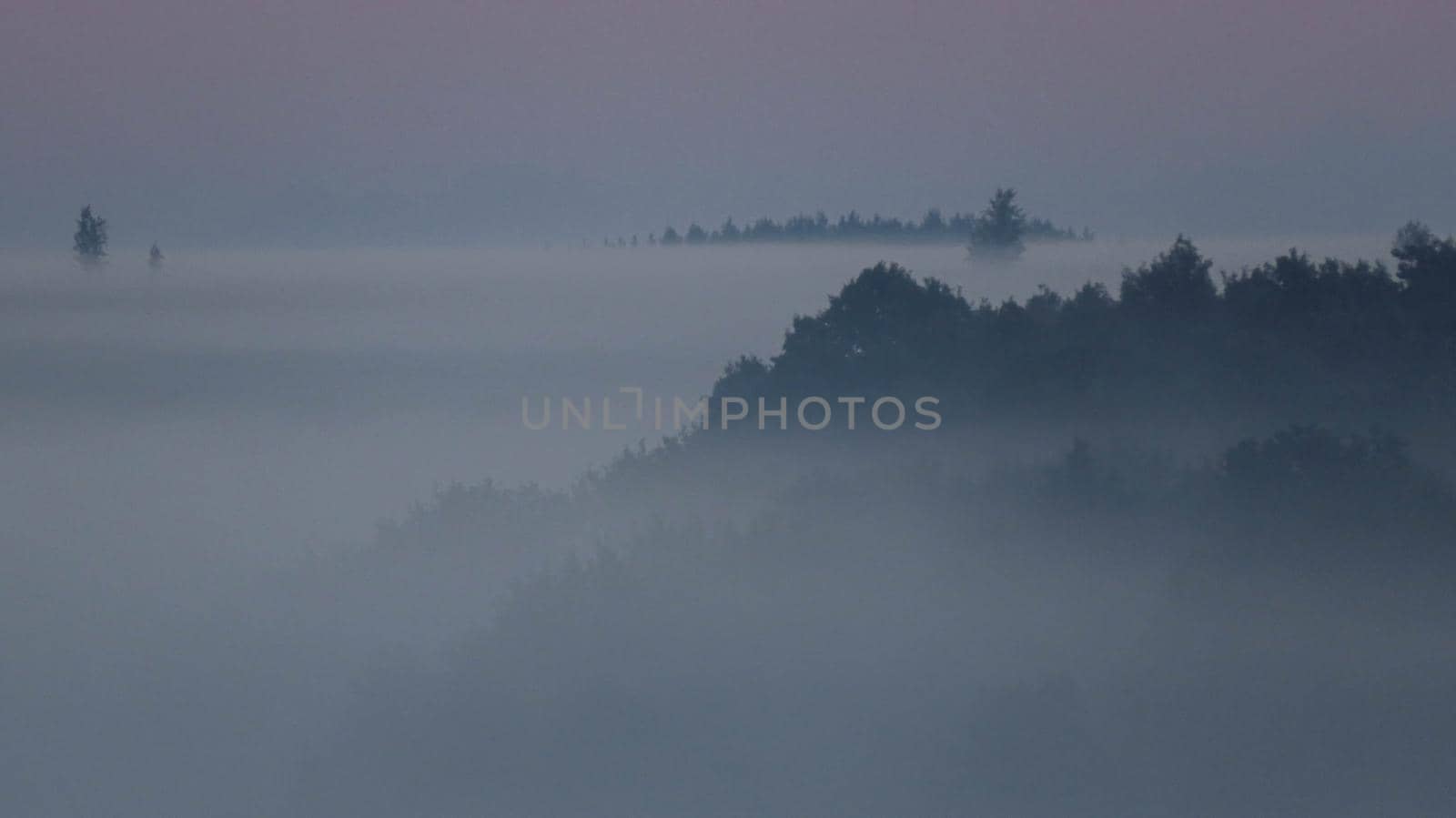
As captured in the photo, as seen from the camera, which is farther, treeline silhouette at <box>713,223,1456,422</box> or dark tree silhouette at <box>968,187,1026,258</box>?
dark tree silhouette at <box>968,187,1026,258</box>

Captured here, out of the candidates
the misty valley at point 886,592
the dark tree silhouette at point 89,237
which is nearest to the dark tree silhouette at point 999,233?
the misty valley at point 886,592

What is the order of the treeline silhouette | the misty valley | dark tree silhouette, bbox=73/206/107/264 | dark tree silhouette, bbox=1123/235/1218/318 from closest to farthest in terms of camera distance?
the misty valley, the treeline silhouette, dark tree silhouette, bbox=1123/235/1218/318, dark tree silhouette, bbox=73/206/107/264

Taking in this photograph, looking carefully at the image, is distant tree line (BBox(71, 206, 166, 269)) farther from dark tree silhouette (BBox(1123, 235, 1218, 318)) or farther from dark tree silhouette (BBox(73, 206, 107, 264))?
dark tree silhouette (BBox(1123, 235, 1218, 318))

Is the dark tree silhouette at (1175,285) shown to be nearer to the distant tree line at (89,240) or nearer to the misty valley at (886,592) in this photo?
the misty valley at (886,592)

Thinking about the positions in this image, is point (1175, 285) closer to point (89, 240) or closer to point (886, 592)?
point (886, 592)

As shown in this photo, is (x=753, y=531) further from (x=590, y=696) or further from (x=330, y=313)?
(x=330, y=313)

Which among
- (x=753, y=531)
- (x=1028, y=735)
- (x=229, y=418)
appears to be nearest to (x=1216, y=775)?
(x=1028, y=735)

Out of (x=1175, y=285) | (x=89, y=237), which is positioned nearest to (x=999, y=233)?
(x=1175, y=285)

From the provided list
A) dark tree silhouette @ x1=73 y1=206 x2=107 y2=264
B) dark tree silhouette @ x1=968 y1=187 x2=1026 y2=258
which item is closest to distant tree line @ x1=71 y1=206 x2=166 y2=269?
dark tree silhouette @ x1=73 y1=206 x2=107 y2=264
